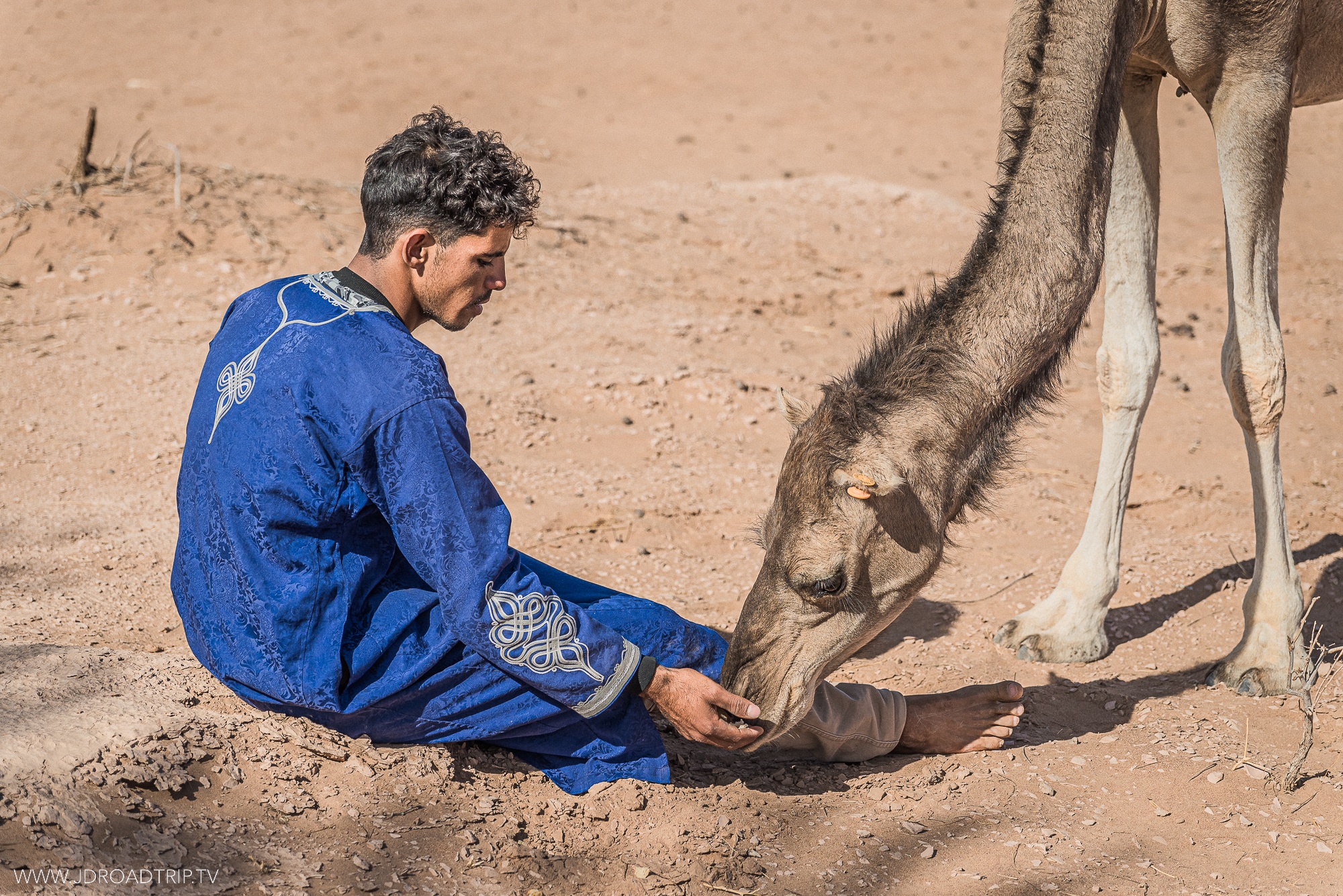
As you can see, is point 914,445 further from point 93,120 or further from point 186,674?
point 93,120

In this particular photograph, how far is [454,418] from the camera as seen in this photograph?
2.72m

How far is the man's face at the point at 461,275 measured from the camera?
116 inches

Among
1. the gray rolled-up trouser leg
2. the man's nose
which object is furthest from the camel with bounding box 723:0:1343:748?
the man's nose

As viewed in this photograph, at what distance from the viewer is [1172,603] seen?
486 cm

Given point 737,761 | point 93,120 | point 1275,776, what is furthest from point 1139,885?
point 93,120

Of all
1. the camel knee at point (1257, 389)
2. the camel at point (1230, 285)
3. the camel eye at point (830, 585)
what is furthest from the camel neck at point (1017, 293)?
the camel knee at point (1257, 389)

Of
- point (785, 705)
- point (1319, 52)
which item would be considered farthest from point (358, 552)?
point (1319, 52)

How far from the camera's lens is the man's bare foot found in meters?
3.61

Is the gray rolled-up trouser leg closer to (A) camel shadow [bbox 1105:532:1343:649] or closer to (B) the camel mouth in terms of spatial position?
(B) the camel mouth

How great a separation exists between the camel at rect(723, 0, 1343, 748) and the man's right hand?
0.59ft

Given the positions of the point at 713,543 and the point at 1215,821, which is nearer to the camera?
the point at 1215,821

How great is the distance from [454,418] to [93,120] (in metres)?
6.65

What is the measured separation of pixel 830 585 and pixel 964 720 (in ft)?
2.72

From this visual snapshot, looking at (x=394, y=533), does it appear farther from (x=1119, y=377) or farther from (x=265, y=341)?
(x=1119, y=377)
